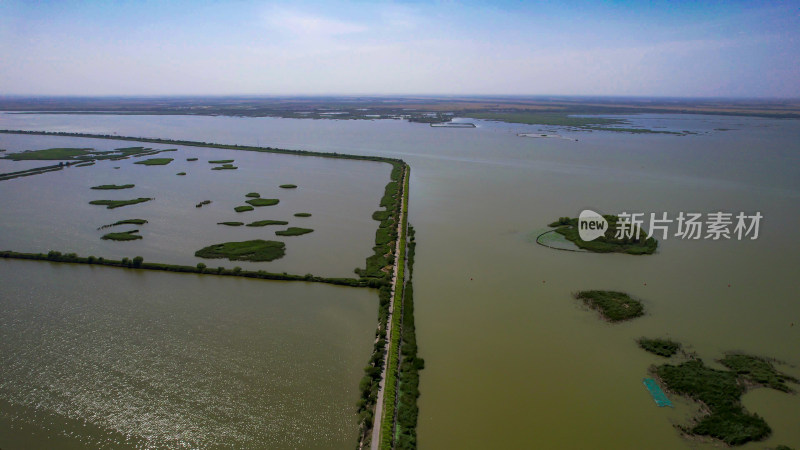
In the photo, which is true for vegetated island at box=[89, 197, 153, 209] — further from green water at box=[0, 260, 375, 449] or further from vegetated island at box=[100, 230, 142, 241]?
green water at box=[0, 260, 375, 449]

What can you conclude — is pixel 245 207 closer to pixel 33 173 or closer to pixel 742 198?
pixel 33 173

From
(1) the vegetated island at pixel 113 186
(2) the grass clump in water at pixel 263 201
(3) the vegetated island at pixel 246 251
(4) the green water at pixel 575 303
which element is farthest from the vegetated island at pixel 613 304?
(1) the vegetated island at pixel 113 186

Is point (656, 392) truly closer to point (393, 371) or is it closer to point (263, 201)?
point (393, 371)

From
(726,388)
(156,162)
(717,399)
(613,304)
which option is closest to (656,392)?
(717,399)

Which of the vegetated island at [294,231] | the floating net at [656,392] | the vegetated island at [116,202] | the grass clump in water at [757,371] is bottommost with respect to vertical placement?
the floating net at [656,392]

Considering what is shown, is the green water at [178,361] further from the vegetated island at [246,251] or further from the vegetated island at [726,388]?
the vegetated island at [726,388]
